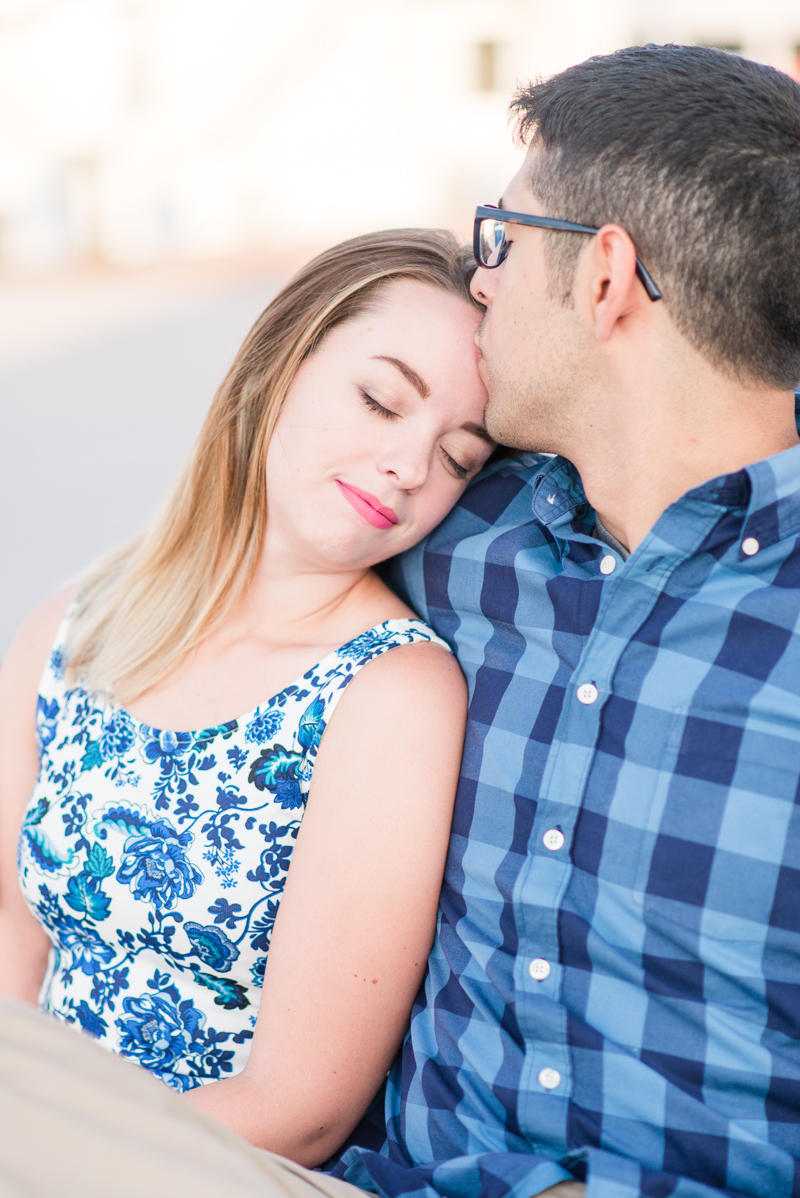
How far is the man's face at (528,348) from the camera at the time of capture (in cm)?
151

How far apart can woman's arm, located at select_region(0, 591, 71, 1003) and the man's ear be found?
3.48 feet

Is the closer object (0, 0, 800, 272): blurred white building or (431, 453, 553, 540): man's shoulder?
(431, 453, 553, 540): man's shoulder

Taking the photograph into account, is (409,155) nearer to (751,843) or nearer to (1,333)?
(1,333)

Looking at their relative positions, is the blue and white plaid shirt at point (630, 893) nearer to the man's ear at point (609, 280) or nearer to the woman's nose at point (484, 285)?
the man's ear at point (609, 280)

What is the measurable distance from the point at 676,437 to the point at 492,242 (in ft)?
1.32

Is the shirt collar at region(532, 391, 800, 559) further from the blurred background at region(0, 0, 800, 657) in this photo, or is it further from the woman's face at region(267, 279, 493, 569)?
the blurred background at region(0, 0, 800, 657)

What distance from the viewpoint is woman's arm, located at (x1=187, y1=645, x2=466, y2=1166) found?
4.69 feet

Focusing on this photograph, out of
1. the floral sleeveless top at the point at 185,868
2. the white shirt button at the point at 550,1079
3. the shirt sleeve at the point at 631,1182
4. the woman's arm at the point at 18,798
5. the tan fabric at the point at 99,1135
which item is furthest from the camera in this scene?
the woman's arm at the point at 18,798

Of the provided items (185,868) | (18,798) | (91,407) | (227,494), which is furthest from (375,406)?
(91,407)

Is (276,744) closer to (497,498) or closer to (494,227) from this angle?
(497,498)

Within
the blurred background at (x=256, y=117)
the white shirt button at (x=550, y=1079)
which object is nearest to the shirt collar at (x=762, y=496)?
the white shirt button at (x=550, y=1079)

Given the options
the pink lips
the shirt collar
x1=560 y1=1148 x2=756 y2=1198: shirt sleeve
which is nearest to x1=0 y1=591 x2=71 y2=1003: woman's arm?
the pink lips

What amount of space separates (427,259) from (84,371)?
7.95 m

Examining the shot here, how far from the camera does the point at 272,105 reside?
18.1 meters
